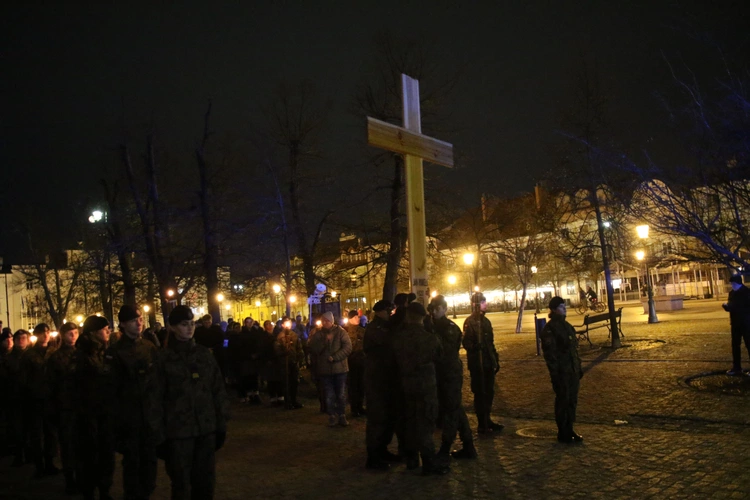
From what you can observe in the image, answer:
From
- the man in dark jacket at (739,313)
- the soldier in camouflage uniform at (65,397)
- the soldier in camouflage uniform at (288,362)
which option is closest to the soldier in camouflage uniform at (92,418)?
the soldier in camouflage uniform at (65,397)

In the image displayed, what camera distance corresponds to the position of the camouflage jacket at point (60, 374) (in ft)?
25.4

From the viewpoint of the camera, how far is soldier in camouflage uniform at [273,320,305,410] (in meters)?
13.9

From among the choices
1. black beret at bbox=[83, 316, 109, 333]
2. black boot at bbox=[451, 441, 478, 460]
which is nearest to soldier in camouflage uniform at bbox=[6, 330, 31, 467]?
black beret at bbox=[83, 316, 109, 333]

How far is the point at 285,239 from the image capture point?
2694 cm

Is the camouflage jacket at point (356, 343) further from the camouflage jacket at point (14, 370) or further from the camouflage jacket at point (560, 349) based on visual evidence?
the camouflage jacket at point (14, 370)

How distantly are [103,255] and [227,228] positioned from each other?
21.5 ft

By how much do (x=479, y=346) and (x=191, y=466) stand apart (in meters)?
5.28

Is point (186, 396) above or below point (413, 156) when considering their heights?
below

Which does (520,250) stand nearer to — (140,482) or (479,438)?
(479,438)

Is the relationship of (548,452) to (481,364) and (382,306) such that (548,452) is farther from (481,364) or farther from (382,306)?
(382,306)

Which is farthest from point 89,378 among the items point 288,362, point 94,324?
point 288,362

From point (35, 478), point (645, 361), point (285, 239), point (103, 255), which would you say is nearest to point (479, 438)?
point (35, 478)

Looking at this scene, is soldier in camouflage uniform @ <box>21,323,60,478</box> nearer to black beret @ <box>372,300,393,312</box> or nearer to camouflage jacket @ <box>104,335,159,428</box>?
camouflage jacket @ <box>104,335,159,428</box>

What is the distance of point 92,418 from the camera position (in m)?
7.25
